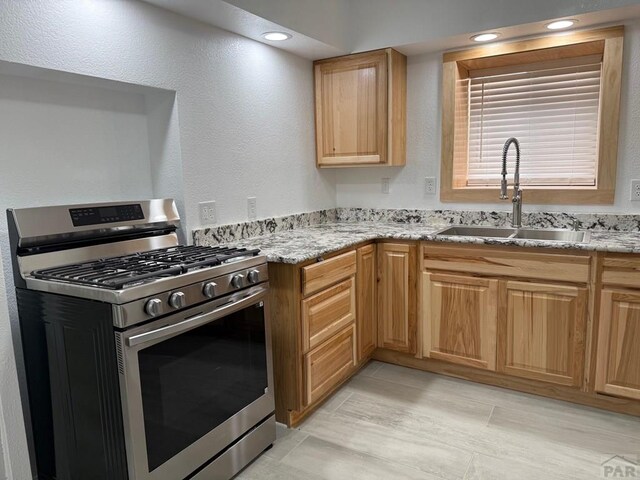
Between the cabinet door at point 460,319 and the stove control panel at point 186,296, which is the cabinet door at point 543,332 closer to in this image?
the cabinet door at point 460,319

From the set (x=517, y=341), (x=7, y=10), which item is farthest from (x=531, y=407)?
(x=7, y=10)

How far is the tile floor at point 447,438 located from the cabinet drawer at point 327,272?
68cm

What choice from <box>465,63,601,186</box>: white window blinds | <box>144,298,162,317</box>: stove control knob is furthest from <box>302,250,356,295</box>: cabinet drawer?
<box>465,63,601,186</box>: white window blinds

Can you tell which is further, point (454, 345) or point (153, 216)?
point (454, 345)

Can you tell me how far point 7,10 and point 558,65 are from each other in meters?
2.83

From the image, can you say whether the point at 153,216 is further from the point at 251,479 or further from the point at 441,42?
the point at 441,42

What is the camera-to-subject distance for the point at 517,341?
2.50 meters

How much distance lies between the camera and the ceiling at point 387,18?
2.27m

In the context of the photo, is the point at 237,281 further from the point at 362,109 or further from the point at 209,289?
the point at 362,109

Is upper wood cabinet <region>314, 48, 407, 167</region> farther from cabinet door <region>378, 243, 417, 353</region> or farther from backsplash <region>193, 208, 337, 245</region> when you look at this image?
cabinet door <region>378, 243, 417, 353</region>

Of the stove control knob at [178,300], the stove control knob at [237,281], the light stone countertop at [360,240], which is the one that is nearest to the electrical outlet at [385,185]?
the light stone countertop at [360,240]

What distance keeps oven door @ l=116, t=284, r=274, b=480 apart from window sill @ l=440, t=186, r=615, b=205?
5.53ft

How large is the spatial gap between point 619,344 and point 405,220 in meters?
1.50

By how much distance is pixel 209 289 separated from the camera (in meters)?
1.68
